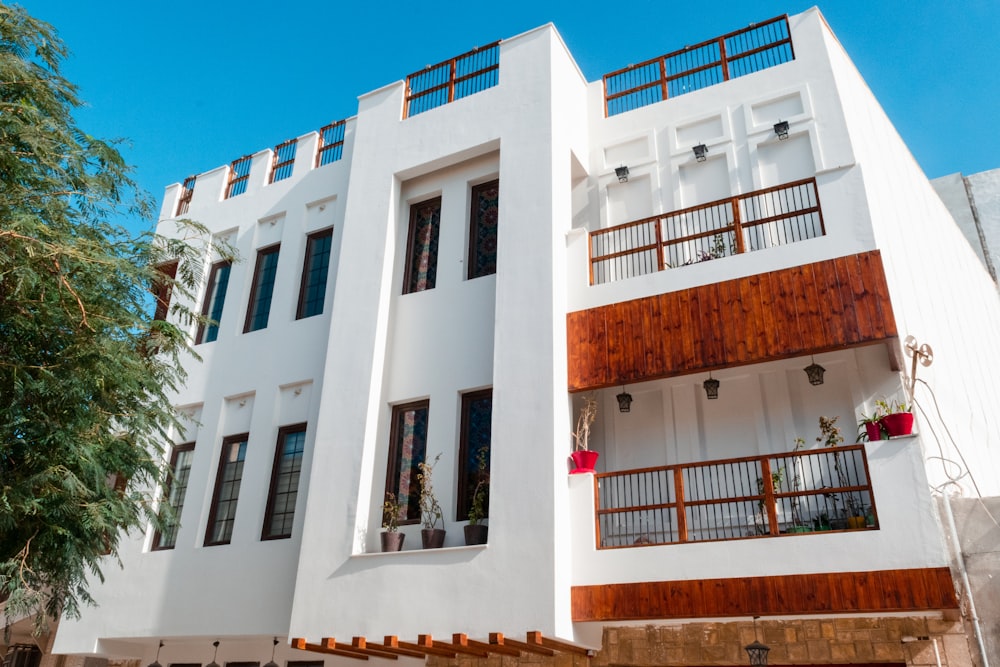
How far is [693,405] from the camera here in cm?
873

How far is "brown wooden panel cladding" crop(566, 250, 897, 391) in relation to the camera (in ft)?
23.8

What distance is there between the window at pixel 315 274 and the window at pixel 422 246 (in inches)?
56.1

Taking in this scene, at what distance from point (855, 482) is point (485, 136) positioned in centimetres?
591

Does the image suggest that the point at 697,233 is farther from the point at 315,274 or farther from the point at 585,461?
the point at 315,274

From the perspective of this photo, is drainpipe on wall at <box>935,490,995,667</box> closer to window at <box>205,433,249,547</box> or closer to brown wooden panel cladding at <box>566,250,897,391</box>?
brown wooden panel cladding at <box>566,250,897,391</box>

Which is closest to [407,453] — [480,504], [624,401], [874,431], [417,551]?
[480,504]

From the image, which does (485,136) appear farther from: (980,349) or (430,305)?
(980,349)

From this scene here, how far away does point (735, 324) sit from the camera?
7754 millimetres

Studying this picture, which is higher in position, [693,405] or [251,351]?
[251,351]

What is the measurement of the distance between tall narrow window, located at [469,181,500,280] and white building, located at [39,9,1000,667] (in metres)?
0.04

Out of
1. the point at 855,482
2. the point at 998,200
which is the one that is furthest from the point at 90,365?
the point at 998,200

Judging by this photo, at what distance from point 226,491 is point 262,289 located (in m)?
3.12

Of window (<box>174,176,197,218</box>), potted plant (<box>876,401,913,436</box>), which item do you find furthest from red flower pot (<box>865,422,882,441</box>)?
window (<box>174,176,197,218</box>)

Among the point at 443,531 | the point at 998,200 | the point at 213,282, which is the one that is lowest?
the point at 443,531
